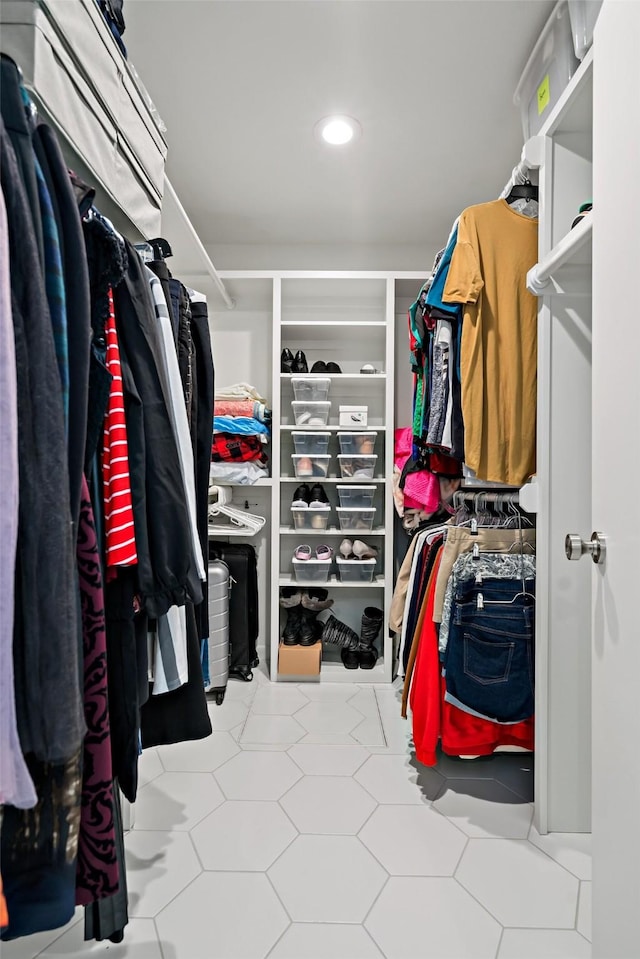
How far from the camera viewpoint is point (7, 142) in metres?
0.58

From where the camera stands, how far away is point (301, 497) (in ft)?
9.73

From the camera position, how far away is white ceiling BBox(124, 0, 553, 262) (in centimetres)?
161

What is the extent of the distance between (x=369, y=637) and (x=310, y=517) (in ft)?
2.44

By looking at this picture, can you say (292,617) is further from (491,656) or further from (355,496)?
(491,656)

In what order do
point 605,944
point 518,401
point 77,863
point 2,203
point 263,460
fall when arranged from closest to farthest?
point 2,203, point 77,863, point 605,944, point 518,401, point 263,460

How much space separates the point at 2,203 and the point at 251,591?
8.28 ft

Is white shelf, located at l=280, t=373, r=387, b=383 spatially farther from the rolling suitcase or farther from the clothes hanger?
the clothes hanger

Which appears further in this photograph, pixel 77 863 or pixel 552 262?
pixel 552 262

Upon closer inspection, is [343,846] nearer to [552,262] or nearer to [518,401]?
[518,401]

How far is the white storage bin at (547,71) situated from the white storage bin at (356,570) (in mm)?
2005

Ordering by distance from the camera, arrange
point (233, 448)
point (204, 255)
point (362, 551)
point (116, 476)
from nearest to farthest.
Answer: point (116, 476), point (204, 255), point (233, 448), point (362, 551)

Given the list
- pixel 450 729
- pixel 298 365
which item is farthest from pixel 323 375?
pixel 450 729

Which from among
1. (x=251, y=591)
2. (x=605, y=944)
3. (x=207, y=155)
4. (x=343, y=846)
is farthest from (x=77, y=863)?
(x=207, y=155)

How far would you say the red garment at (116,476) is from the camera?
32.1 inches
